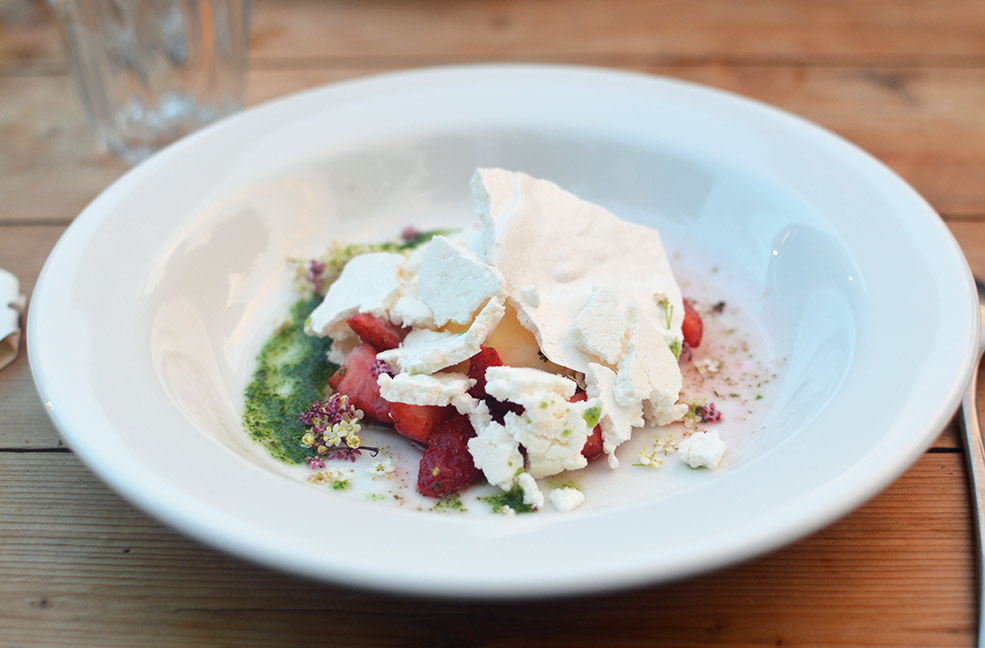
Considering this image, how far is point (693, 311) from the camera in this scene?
4.41 ft

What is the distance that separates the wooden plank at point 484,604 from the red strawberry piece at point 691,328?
37 centimetres

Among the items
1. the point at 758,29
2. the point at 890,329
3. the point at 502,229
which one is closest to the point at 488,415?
the point at 502,229

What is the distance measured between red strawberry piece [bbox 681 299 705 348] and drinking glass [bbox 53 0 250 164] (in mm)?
1260

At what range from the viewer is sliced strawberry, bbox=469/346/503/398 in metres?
1.12

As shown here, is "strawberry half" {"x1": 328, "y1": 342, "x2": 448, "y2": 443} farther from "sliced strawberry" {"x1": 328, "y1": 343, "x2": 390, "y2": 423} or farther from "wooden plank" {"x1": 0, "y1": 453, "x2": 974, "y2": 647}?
"wooden plank" {"x1": 0, "y1": 453, "x2": 974, "y2": 647}

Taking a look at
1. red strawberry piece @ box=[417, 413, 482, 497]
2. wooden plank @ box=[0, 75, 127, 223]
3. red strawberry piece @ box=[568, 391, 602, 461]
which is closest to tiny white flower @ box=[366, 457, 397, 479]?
red strawberry piece @ box=[417, 413, 482, 497]

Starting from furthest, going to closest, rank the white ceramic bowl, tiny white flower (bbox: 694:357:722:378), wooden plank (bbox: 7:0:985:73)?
wooden plank (bbox: 7:0:985:73) → tiny white flower (bbox: 694:357:722:378) → the white ceramic bowl

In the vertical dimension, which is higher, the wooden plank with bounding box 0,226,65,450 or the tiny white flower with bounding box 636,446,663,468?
the tiny white flower with bounding box 636,446,663,468

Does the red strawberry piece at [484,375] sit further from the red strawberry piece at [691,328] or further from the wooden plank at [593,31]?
the wooden plank at [593,31]

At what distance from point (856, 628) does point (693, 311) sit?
56cm

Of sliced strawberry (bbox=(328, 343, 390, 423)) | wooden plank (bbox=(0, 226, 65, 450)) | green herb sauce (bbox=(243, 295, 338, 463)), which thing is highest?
sliced strawberry (bbox=(328, 343, 390, 423))

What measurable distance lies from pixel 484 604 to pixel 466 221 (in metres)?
0.89

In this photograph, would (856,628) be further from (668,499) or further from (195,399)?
(195,399)

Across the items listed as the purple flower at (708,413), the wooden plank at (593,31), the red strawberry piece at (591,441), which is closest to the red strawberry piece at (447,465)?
the red strawberry piece at (591,441)
